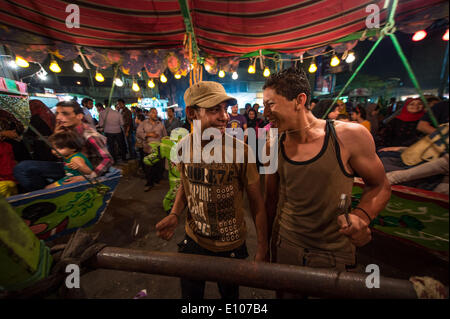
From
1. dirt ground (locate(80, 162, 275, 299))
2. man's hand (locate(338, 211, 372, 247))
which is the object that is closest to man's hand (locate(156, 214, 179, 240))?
dirt ground (locate(80, 162, 275, 299))

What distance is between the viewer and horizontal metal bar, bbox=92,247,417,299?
28.7 inches

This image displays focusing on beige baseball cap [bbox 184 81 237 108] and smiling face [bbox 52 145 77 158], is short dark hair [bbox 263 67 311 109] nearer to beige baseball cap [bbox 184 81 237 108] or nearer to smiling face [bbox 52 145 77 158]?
beige baseball cap [bbox 184 81 237 108]

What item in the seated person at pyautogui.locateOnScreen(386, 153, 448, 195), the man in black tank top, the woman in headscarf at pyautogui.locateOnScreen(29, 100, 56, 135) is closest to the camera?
the seated person at pyautogui.locateOnScreen(386, 153, 448, 195)

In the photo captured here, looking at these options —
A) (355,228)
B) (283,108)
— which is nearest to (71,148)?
(283,108)

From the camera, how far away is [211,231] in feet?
4.79

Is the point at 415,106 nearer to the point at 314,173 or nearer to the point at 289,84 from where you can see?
the point at 314,173

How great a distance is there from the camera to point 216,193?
142cm

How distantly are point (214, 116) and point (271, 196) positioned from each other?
3.39 feet

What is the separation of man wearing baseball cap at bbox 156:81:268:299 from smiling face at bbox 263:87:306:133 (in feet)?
1.17

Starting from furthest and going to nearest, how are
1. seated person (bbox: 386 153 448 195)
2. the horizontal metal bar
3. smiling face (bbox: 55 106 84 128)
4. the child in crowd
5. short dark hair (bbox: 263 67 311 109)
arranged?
→ the child in crowd < smiling face (bbox: 55 106 84 128) < short dark hair (bbox: 263 67 311 109) < the horizontal metal bar < seated person (bbox: 386 153 448 195)

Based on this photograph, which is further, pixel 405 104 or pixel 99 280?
pixel 99 280
